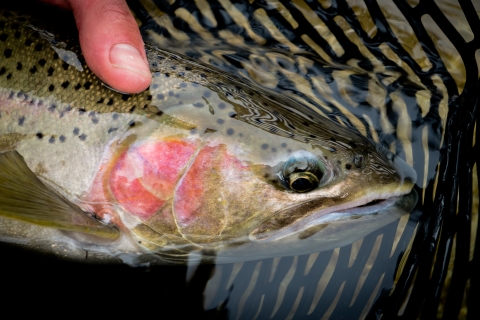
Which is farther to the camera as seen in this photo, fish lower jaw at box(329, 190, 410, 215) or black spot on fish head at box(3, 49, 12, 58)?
black spot on fish head at box(3, 49, 12, 58)

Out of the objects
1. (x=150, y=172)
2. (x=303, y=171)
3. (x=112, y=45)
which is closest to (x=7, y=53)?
(x=112, y=45)

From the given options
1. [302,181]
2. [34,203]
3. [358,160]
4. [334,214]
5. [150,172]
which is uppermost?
[358,160]

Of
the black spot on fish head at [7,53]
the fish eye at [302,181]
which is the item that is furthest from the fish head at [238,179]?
the black spot on fish head at [7,53]

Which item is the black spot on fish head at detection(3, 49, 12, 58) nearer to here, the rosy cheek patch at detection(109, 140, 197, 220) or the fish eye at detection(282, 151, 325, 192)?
the rosy cheek patch at detection(109, 140, 197, 220)

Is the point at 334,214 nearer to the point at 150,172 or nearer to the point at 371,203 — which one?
the point at 371,203

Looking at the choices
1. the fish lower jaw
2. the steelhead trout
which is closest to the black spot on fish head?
the steelhead trout

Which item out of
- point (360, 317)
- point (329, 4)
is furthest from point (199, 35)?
point (360, 317)
